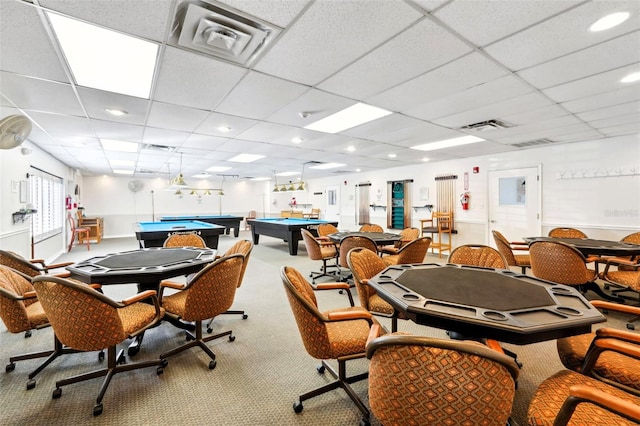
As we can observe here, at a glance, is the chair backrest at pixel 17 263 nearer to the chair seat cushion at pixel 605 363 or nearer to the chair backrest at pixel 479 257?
the chair backrest at pixel 479 257

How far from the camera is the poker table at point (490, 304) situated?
1.30 metres

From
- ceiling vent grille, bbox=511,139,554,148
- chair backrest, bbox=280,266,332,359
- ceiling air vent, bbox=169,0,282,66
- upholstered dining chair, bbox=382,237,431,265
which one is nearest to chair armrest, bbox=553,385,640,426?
chair backrest, bbox=280,266,332,359

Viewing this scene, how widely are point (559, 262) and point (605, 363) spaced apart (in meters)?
2.20

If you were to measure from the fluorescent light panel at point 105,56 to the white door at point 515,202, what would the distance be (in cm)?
685

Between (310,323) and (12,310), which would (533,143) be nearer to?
(310,323)

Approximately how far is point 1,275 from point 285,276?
2227 mm

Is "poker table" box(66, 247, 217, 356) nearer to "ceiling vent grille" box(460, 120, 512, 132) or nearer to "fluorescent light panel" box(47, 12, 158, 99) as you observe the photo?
"fluorescent light panel" box(47, 12, 158, 99)

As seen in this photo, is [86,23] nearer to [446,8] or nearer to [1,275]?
[1,275]

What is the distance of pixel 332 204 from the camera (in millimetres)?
11328

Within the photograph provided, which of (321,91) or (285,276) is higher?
(321,91)

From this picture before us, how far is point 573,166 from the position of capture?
537 centimetres

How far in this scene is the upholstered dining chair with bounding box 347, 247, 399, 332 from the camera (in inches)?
90.4

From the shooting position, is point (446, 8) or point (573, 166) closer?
point (446, 8)

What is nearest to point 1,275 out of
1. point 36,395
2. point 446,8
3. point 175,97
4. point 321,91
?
point 36,395
